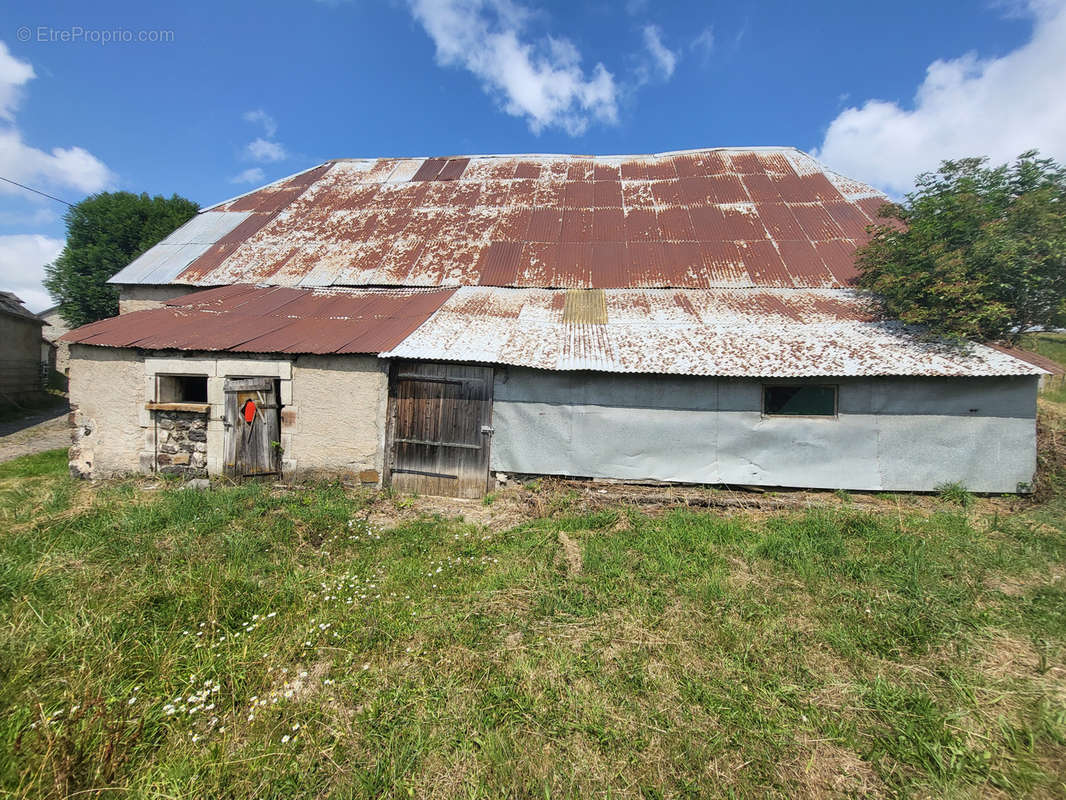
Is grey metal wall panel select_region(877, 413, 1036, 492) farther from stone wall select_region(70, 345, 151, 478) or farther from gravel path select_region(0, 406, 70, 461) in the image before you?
gravel path select_region(0, 406, 70, 461)

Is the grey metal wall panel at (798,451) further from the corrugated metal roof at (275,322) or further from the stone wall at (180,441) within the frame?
the stone wall at (180,441)

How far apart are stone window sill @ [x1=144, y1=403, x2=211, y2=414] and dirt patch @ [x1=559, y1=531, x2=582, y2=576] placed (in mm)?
6700

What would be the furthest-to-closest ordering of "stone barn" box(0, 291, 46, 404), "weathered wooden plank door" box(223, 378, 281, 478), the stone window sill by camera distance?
"stone barn" box(0, 291, 46, 404), the stone window sill, "weathered wooden plank door" box(223, 378, 281, 478)

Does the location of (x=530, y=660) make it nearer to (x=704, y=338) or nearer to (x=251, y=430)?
(x=704, y=338)

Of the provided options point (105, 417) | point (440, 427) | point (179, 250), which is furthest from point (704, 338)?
point (179, 250)

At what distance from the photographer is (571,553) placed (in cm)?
463

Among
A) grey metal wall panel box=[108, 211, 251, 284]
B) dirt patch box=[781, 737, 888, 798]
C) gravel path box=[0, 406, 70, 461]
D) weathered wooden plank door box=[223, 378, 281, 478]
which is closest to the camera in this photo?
dirt patch box=[781, 737, 888, 798]

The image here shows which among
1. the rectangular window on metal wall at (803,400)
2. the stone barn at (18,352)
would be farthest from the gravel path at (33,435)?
the rectangular window on metal wall at (803,400)

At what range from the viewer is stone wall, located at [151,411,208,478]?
7020 mm

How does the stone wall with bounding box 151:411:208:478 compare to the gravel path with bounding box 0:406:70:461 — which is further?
the gravel path with bounding box 0:406:70:461

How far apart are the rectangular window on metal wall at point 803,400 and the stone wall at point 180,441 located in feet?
32.5

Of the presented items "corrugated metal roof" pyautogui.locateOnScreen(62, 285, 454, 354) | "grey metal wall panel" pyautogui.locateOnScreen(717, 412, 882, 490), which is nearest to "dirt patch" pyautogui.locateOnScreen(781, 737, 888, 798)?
"grey metal wall panel" pyautogui.locateOnScreen(717, 412, 882, 490)

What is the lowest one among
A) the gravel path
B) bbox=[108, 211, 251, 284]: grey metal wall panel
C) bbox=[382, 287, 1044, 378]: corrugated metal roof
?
the gravel path

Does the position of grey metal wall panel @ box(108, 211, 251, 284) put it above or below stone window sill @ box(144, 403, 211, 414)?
above
